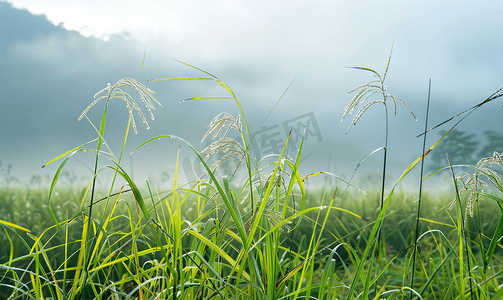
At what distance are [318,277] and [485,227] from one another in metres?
1.67

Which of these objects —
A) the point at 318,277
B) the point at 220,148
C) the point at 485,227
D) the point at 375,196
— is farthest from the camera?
the point at 375,196

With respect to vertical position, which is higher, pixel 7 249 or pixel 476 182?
pixel 476 182

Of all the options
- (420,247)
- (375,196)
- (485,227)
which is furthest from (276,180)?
(485,227)

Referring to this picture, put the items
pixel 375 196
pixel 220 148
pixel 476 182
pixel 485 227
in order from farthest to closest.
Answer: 1. pixel 375 196
2. pixel 485 227
3. pixel 476 182
4. pixel 220 148

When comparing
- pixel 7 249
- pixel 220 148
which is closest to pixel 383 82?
pixel 220 148

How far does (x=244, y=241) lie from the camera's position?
934mm

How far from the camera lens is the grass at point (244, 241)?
115 centimetres

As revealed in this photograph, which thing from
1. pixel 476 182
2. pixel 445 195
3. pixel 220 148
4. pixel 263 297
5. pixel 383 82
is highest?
pixel 383 82

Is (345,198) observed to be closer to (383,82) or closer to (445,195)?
(445,195)

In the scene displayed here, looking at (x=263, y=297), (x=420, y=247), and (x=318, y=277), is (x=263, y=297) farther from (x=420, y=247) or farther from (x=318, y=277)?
(x=420, y=247)

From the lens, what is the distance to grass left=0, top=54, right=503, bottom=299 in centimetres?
115

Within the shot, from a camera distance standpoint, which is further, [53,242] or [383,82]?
[53,242]

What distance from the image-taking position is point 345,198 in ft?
8.39

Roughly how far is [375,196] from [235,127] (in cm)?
195
